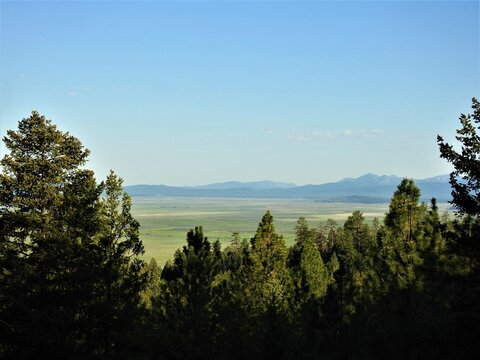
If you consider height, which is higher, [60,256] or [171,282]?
[60,256]

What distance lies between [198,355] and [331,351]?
1655cm

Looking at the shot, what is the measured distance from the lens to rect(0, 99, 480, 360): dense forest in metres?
18.0

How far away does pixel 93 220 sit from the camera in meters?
20.3

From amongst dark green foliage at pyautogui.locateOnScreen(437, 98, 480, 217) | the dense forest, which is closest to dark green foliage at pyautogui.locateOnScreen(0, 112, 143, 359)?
the dense forest

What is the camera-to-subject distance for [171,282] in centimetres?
2458

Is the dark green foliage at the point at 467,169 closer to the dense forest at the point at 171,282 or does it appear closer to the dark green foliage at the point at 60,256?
the dense forest at the point at 171,282

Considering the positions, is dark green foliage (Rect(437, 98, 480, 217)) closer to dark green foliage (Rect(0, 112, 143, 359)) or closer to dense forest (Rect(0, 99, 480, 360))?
dense forest (Rect(0, 99, 480, 360))

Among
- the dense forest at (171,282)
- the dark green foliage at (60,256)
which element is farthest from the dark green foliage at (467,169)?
the dark green foliage at (60,256)

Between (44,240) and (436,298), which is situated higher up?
(44,240)

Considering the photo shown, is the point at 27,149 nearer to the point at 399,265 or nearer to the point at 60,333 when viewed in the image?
the point at 60,333

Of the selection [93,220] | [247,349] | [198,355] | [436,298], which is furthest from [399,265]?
[93,220]

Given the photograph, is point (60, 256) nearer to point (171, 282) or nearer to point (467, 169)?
point (171, 282)

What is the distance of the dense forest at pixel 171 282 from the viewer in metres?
18.0

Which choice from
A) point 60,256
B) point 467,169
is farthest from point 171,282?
point 467,169
